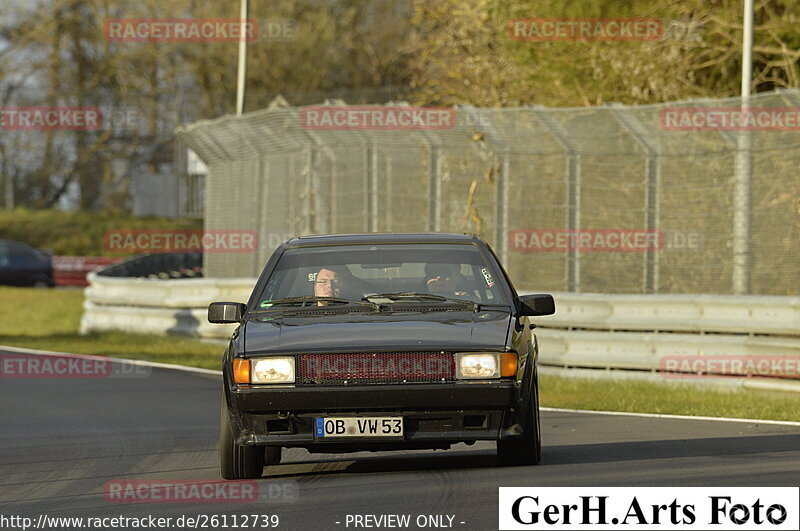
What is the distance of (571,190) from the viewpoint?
19516mm

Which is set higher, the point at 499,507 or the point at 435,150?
the point at 435,150

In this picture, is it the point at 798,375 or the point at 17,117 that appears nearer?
the point at 798,375

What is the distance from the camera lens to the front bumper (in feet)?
28.7

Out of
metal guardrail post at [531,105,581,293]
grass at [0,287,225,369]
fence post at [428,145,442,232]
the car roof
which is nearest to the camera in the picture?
the car roof

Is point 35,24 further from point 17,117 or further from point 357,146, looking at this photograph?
point 357,146

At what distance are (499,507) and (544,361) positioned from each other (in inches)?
378

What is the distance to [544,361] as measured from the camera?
57.1 ft

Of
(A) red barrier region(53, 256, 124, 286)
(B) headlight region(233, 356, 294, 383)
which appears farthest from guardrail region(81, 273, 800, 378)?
(A) red barrier region(53, 256, 124, 286)

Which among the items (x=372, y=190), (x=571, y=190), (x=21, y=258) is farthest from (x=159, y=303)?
(x=21, y=258)

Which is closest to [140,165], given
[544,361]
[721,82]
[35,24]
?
[35,24]

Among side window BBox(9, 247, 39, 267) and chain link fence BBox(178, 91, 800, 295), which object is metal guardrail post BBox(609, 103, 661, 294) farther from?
side window BBox(9, 247, 39, 267)

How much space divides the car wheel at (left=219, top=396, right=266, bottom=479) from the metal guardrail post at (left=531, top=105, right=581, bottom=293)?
33.9 feet

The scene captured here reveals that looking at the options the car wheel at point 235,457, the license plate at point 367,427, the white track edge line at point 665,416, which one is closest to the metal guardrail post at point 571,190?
the white track edge line at point 665,416

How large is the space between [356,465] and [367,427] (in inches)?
50.5
